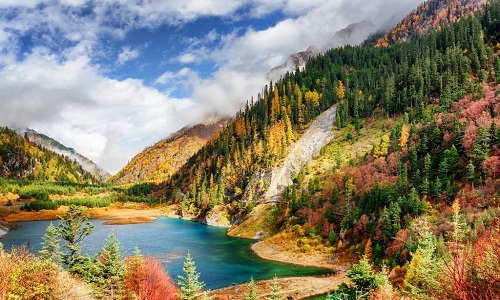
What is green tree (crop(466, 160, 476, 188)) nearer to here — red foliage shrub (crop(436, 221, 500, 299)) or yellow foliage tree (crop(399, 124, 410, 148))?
yellow foliage tree (crop(399, 124, 410, 148))

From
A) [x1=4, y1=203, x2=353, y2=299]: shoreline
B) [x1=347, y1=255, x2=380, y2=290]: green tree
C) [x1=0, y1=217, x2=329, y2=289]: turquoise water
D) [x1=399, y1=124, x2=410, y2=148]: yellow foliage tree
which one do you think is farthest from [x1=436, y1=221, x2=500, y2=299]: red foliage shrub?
[x1=399, y1=124, x2=410, y2=148]: yellow foliage tree

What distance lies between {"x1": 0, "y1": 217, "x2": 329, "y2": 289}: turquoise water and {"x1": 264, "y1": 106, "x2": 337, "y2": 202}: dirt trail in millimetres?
30822

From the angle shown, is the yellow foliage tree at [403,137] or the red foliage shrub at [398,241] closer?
the red foliage shrub at [398,241]

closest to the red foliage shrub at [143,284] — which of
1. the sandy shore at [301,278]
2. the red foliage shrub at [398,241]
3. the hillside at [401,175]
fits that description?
the sandy shore at [301,278]

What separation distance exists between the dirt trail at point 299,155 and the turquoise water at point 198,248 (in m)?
30.8

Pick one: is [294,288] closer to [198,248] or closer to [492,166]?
[198,248]

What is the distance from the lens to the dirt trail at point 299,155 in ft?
507

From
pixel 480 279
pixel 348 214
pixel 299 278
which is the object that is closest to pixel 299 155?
pixel 348 214

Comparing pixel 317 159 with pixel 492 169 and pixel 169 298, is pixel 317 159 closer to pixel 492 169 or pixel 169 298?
pixel 492 169

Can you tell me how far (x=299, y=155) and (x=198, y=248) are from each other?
7335 centimetres

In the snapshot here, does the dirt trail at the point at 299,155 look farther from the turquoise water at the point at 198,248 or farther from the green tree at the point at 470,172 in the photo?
the green tree at the point at 470,172

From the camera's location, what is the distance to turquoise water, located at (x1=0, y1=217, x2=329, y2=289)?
79312 mm

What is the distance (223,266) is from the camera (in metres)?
86.4

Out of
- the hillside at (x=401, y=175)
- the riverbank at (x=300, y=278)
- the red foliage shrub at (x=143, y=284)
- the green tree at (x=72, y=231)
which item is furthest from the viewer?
the riverbank at (x=300, y=278)
